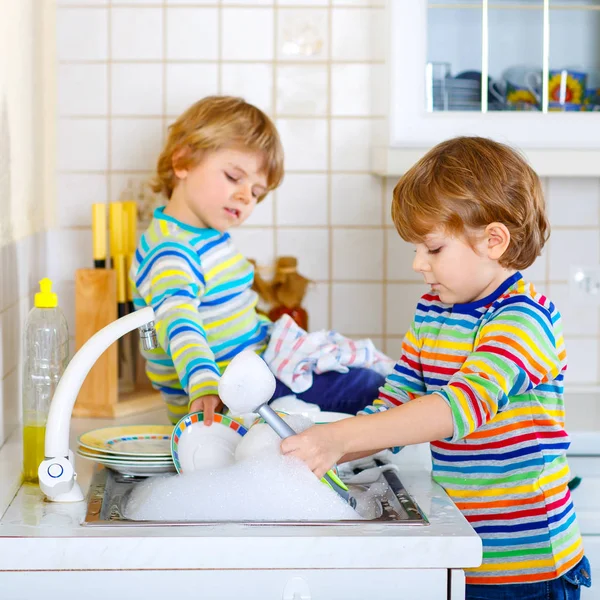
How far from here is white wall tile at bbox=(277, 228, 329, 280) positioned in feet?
6.42

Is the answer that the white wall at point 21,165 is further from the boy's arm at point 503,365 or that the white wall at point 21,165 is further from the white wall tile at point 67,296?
the boy's arm at point 503,365

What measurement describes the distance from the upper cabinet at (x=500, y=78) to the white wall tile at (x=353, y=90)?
21 cm

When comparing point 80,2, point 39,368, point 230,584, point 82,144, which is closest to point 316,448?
point 230,584

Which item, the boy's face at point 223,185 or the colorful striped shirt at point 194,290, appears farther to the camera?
the boy's face at point 223,185

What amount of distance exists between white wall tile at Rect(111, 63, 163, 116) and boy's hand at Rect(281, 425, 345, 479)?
3.41 feet

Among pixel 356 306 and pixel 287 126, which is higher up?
pixel 287 126

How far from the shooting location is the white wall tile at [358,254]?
1.96m

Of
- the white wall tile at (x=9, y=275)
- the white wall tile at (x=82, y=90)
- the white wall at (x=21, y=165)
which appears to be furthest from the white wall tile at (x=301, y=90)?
the white wall tile at (x=9, y=275)

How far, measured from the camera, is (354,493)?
1242 millimetres

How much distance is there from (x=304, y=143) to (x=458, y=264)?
0.82m

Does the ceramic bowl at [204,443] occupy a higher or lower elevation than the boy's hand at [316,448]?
lower

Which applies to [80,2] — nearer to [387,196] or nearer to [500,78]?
[387,196]

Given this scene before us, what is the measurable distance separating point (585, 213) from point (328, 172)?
1.82 feet

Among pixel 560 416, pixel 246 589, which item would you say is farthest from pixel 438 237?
pixel 246 589
